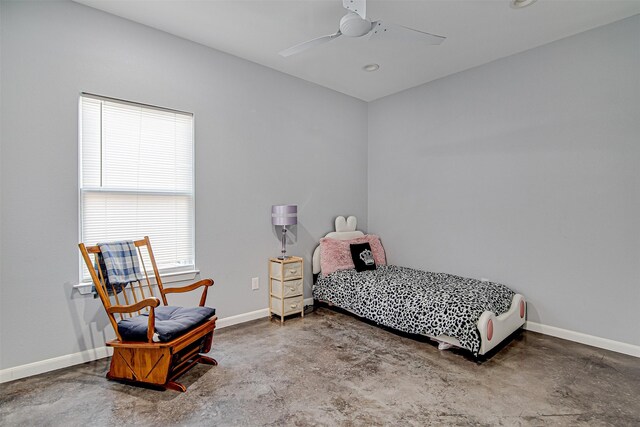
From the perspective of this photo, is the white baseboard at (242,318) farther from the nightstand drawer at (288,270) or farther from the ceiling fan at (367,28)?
the ceiling fan at (367,28)

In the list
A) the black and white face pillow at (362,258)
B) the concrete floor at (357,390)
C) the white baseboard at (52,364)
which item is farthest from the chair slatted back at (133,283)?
the black and white face pillow at (362,258)

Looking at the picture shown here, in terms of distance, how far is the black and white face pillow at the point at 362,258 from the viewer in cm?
409

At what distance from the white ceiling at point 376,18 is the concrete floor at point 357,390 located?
2.99 meters

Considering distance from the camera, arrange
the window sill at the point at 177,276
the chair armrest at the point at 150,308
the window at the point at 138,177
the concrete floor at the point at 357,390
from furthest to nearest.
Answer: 1. the window sill at the point at 177,276
2. the window at the point at 138,177
3. the chair armrest at the point at 150,308
4. the concrete floor at the point at 357,390

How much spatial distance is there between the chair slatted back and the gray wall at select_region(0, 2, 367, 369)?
9.2 inches

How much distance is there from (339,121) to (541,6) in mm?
2583

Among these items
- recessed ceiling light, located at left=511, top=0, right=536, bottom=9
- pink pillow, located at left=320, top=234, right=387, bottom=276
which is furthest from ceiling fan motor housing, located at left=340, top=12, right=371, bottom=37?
pink pillow, located at left=320, top=234, right=387, bottom=276

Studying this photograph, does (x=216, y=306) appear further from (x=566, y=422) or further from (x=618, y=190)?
(x=618, y=190)

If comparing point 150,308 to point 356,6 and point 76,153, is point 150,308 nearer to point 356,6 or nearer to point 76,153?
point 76,153

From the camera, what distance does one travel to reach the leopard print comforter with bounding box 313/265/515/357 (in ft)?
9.06

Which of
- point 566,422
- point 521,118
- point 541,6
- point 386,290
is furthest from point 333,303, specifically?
point 541,6

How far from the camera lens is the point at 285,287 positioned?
3641 millimetres

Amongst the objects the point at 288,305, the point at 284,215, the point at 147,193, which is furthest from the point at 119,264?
the point at 288,305

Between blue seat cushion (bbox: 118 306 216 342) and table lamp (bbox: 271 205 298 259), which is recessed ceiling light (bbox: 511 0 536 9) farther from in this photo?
blue seat cushion (bbox: 118 306 216 342)
